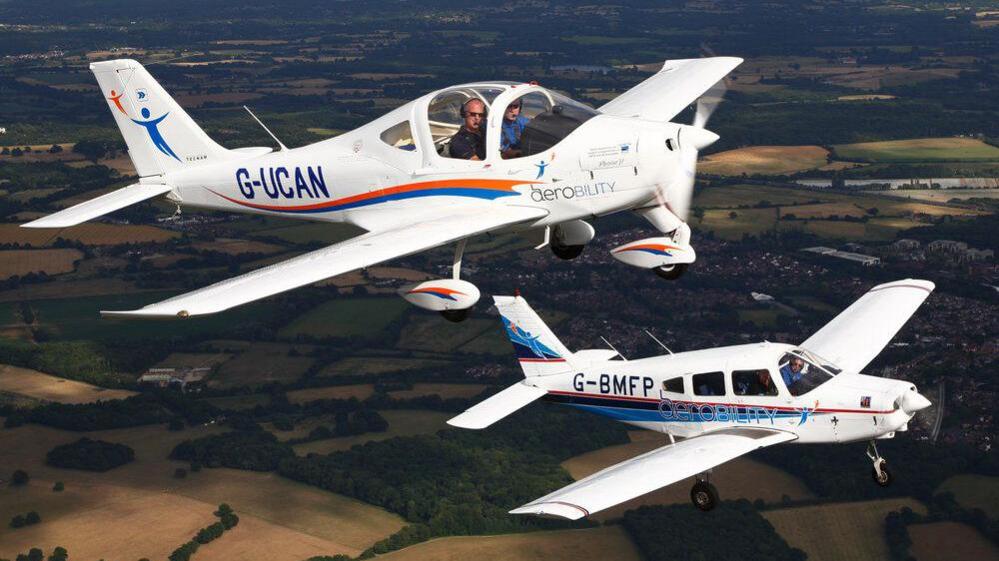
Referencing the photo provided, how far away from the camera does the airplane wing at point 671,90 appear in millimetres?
40875

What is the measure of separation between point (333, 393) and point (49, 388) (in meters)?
37.6

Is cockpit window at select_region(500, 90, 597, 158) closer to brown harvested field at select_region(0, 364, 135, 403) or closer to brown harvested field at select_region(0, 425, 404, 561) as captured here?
brown harvested field at select_region(0, 425, 404, 561)

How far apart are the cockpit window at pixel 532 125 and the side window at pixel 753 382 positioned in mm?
12419

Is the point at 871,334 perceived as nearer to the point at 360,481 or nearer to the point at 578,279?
the point at 360,481

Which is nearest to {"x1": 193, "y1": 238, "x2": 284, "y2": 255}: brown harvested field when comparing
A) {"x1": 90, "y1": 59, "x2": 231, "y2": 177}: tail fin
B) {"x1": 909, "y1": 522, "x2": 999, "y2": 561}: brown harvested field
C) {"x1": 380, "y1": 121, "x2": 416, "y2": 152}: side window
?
{"x1": 909, "y1": 522, "x2": 999, "y2": 561}: brown harvested field

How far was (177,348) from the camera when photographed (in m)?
187

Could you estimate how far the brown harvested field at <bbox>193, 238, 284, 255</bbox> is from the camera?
183 m

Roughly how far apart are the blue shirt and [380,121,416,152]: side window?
2.42 metres

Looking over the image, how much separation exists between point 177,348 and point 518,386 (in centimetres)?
14215

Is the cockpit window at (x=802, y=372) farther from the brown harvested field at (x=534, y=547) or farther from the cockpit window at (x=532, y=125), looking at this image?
the brown harvested field at (x=534, y=547)

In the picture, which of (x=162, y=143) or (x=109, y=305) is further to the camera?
(x=109, y=305)

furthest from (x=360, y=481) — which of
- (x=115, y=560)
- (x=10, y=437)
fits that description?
(x=10, y=437)

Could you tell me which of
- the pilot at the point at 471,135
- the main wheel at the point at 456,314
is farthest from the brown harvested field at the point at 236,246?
the main wheel at the point at 456,314

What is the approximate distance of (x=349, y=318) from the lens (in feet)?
579
